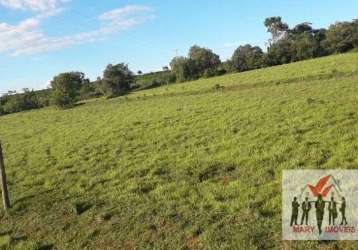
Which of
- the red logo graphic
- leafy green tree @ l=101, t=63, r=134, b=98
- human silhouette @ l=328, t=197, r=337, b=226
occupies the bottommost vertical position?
human silhouette @ l=328, t=197, r=337, b=226

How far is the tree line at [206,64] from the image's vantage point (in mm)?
76938

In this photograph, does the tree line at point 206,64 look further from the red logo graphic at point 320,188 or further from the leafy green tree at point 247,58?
the red logo graphic at point 320,188

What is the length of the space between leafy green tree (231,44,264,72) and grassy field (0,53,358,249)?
204 ft

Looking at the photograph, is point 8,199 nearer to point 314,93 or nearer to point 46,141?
point 46,141

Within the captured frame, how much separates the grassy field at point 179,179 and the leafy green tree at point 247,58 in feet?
204

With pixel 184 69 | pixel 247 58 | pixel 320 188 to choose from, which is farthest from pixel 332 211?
pixel 184 69

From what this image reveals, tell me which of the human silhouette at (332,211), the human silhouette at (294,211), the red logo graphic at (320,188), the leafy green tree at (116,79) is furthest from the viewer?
the leafy green tree at (116,79)

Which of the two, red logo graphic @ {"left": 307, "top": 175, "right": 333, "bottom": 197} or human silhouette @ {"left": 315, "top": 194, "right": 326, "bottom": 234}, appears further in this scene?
red logo graphic @ {"left": 307, "top": 175, "right": 333, "bottom": 197}

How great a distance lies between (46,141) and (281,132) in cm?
1493

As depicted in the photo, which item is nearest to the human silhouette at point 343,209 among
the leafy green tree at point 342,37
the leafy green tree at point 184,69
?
the leafy green tree at point 342,37

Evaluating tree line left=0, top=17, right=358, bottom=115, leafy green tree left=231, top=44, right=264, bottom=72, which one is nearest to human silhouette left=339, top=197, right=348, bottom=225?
tree line left=0, top=17, right=358, bottom=115

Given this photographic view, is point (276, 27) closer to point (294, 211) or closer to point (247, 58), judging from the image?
point (247, 58)

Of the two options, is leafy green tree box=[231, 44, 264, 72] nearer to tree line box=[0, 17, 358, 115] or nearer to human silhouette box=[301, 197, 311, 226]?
tree line box=[0, 17, 358, 115]

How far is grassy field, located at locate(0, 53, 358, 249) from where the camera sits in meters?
8.41
